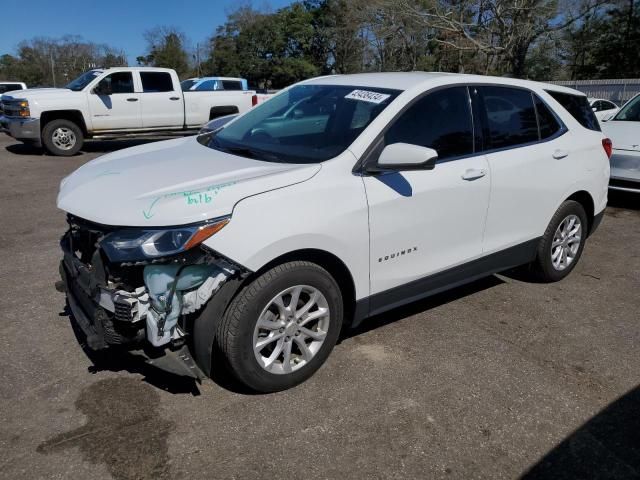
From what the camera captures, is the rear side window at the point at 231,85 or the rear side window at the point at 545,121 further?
the rear side window at the point at 231,85

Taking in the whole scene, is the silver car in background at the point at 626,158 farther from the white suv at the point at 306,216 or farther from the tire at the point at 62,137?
the tire at the point at 62,137

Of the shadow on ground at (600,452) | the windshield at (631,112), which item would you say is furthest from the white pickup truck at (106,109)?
the shadow on ground at (600,452)

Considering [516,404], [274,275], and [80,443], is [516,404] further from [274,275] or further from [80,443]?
[80,443]

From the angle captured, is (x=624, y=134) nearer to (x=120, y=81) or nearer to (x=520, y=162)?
(x=520, y=162)

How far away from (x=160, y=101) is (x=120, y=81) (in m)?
0.98

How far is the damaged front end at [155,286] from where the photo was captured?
2588 mm

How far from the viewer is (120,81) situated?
12.3m

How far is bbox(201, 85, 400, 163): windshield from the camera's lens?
129 inches

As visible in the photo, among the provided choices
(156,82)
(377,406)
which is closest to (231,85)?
(156,82)

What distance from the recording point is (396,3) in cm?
3250

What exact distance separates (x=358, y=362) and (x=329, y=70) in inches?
2059

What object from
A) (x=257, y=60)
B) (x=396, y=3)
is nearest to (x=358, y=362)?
(x=396, y=3)

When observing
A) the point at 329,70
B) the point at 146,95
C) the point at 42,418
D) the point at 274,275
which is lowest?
the point at 42,418

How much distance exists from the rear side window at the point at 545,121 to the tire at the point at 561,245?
63cm
